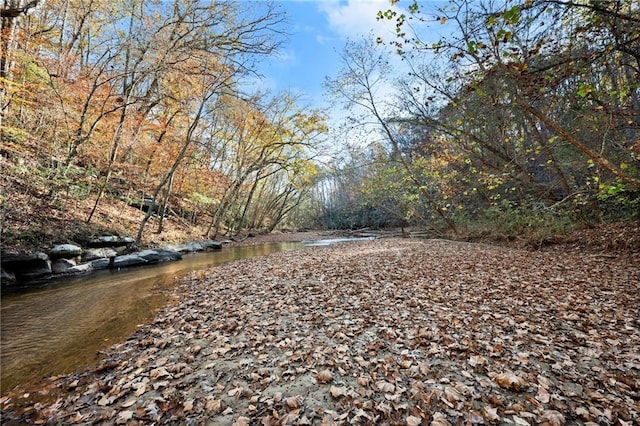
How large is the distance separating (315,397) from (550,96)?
8.35 metres

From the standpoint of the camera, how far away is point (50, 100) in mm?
11289

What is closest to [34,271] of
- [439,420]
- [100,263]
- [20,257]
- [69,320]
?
[20,257]

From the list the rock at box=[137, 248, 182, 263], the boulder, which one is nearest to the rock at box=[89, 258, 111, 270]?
the rock at box=[137, 248, 182, 263]

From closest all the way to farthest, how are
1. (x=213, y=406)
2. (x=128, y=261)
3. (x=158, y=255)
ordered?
(x=213, y=406), (x=128, y=261), (x=158, y=255)

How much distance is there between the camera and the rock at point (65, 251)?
360 inches

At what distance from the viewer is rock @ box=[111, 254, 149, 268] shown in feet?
36.1

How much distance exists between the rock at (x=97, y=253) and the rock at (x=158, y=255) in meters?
0.98

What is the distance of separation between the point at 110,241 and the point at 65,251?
2409mm

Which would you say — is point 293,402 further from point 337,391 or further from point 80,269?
point 80,269

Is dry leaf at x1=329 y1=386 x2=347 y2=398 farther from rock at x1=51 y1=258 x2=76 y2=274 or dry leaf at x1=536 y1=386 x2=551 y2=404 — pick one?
rock at x1=51 y1=258 x2=76 y2=274

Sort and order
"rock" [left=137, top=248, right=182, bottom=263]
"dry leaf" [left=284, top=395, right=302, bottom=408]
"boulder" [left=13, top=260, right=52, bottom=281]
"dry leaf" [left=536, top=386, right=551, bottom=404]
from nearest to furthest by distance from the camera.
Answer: "dry leaf" [left=536, top=386, right=551, bottom=404], "dry leaf" [left=284, top=395, right=302, bottom=408], "boulder" [left=13, top=260, right=52, bottom=281], "rock" [left=137, top=248, right=182, bottom=263]

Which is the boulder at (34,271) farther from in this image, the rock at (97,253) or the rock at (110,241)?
the rock at (110,241)

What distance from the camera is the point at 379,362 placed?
3490 millimetres

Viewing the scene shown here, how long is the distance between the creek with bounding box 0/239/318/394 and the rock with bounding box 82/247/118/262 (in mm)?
1662
